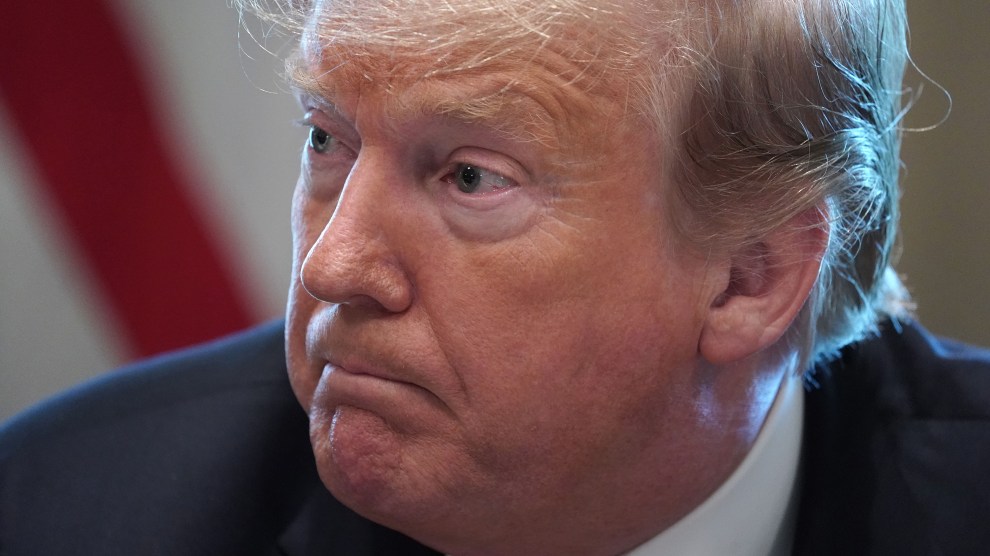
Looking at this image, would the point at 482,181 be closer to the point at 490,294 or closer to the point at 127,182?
the point at 490,294

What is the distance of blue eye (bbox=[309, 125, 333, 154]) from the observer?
118cm

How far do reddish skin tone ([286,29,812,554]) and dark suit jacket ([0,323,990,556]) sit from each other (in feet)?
0.98

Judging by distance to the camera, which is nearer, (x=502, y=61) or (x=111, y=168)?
(x=502, y=61)

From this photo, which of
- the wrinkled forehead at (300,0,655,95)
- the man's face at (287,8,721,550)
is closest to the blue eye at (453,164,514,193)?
the man's face at (287,8,721,550)

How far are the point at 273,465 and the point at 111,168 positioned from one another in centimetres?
104

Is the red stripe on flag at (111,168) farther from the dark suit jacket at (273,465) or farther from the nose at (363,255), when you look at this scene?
the nose at (363,255)

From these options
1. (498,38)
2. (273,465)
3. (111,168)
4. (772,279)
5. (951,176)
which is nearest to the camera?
(498,38)

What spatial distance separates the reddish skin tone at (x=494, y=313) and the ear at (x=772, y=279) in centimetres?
4

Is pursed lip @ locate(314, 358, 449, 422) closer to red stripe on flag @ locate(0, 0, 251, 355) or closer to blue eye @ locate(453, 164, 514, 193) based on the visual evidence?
blue eye @ locate(453, 164, 514, 193)

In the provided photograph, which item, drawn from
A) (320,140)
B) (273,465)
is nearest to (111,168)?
(273,465)

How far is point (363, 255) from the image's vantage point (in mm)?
1025

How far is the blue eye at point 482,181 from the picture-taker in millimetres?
1036

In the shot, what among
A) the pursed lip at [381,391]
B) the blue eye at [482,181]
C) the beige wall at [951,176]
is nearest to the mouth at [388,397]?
the pursed lip at [381,391]

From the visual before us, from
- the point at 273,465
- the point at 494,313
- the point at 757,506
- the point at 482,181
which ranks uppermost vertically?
the point at 482,181
